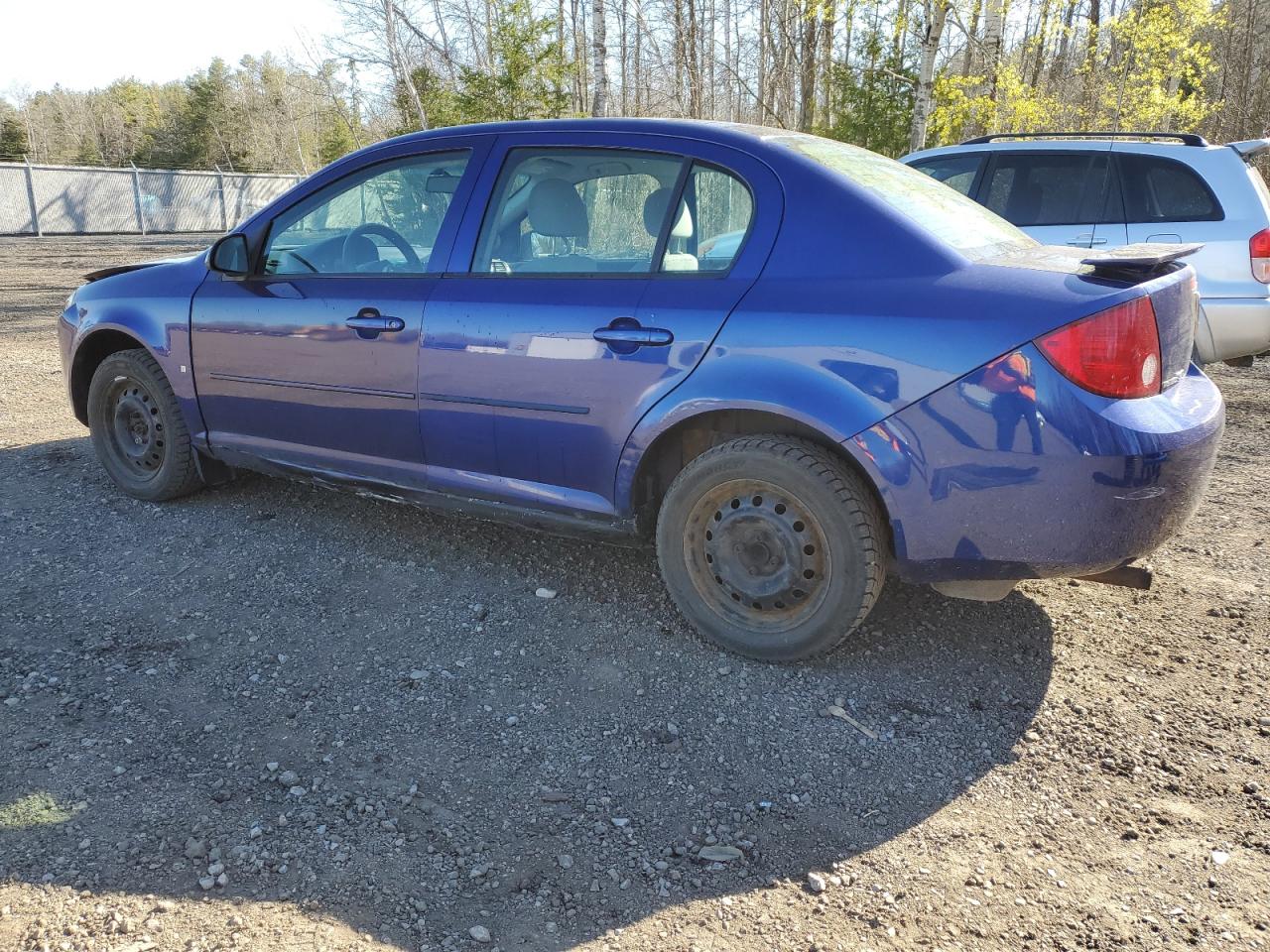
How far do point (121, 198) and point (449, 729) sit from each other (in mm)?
32904

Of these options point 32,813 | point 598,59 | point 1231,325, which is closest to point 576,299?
point 32,813

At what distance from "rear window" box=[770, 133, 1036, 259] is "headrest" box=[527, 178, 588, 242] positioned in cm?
75

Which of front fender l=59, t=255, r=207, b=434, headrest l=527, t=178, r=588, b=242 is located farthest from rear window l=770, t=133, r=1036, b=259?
front fender l=59, t=255, r=207, b=434

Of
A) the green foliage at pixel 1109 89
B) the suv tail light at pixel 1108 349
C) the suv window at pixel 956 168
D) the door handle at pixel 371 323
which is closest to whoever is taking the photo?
the suv tail light at pixel 1108 349

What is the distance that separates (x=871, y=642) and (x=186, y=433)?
131 inches

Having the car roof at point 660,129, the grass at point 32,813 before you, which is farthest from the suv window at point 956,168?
the grass at point 32,813

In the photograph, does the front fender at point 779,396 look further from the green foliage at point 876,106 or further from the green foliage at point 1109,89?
the green foliage at point 876,106

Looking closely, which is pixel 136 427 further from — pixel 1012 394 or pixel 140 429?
pixel 1012 394

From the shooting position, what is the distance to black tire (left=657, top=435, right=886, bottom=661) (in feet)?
9.97

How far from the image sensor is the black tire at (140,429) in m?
4.71

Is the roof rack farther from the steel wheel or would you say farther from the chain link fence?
the chain link fence

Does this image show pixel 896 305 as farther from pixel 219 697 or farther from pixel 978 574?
pixel 219 697

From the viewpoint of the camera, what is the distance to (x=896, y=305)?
286 centimetres

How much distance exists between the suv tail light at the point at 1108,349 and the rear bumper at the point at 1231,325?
14.4 feet
